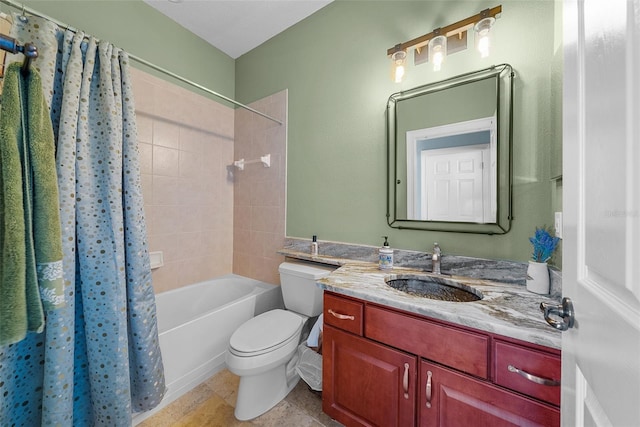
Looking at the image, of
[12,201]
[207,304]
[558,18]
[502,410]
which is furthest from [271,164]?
[502,410]

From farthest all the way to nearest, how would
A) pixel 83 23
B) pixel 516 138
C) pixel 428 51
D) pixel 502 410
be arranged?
pixel 83 23 → pixel 428 51 → pixel 516 138 → pixel 502 410

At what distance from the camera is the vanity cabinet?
0.73 metres

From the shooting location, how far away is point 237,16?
191cm

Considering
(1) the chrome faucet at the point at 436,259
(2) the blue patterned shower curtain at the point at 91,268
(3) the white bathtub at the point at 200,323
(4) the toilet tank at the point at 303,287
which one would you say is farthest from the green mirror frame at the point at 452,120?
(2) the blue patterned shower curtain at the point at 91,268

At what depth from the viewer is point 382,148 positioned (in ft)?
5.20

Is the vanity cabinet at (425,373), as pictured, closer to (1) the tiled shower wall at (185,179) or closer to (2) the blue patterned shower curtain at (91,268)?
(2) the blue patterned shower curtain at (91,268)

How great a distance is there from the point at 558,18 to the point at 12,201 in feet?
7.04

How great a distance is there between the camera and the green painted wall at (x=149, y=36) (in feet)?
4.98

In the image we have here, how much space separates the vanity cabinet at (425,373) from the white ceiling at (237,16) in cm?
213

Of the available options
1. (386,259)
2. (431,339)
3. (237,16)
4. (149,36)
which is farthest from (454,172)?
(149,36)

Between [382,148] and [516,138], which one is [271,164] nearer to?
[382,148]

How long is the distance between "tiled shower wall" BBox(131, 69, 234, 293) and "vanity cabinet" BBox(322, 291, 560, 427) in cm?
155

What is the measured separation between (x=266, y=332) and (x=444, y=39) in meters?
1.96

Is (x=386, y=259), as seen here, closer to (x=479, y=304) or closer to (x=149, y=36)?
(x=479, y=304)
